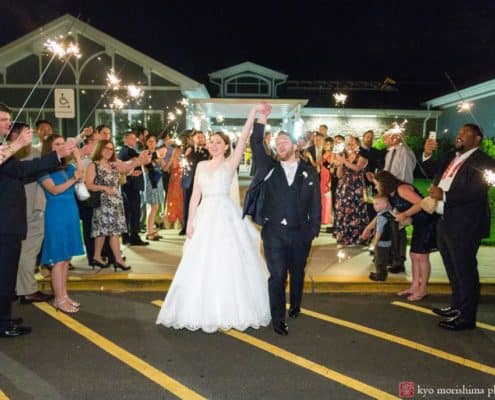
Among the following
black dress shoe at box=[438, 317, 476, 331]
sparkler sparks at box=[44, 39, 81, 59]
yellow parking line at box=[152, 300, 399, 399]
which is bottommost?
yellow parking line at box=[152, 300, 399, 399]

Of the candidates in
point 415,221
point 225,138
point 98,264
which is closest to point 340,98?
point 415,221

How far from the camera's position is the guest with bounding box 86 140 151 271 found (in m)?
7.34

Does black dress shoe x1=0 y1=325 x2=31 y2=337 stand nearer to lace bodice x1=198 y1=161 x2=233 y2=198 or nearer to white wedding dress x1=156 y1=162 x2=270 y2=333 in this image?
white wedding dress x1=156 y1=162 x2=270 y2=333

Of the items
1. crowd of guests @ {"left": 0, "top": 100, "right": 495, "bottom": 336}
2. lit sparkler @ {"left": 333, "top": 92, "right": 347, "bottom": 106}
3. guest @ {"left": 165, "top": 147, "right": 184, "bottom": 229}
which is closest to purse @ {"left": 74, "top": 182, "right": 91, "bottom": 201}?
crowd of guests @ {"left": 0, "top": 100, "right": 495, "bottom": 336}

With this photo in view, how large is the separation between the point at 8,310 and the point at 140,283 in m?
2.12

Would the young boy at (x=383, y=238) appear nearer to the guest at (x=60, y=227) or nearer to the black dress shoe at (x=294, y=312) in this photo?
the black dress shoe at (x=294, y=312)

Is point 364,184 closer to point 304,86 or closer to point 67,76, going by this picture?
point 67,76

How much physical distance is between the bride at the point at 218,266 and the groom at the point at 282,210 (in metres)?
0.22

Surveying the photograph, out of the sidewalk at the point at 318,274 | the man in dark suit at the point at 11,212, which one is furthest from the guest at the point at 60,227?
the sidewalk at the point at 318,274

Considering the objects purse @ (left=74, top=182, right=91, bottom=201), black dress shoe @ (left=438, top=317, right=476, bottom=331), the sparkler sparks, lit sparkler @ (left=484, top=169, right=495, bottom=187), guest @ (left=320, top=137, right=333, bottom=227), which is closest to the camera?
lit sparkler @ (left=484, top=169, right=495, bottom=187)

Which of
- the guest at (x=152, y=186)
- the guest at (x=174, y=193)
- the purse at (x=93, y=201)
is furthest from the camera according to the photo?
the guest at (x=174, y=193)

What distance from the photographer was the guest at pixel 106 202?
289 inches

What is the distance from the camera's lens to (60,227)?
5.99 meters

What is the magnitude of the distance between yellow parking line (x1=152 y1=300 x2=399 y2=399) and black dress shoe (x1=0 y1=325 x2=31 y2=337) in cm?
216
